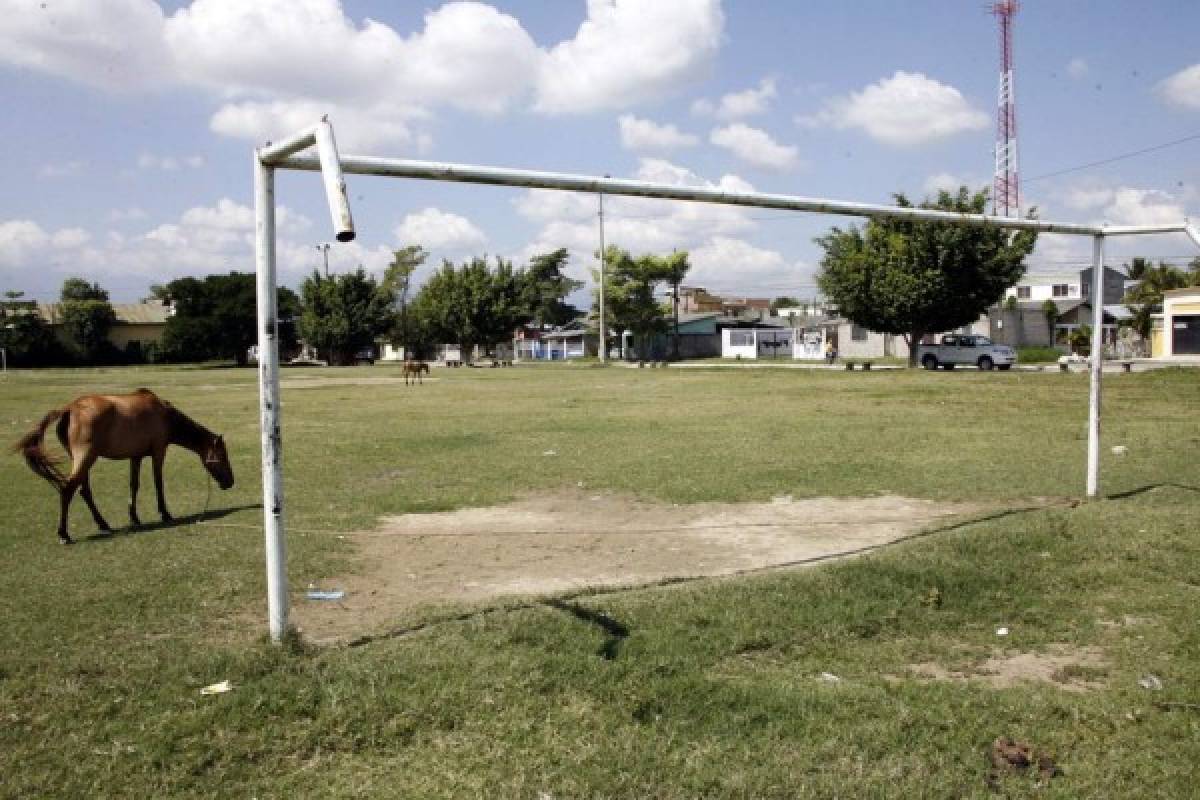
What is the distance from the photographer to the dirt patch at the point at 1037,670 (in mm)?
4926

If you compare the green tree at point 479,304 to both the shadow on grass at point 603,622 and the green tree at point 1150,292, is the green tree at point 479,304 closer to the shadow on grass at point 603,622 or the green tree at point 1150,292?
the green tree at point 1150,292

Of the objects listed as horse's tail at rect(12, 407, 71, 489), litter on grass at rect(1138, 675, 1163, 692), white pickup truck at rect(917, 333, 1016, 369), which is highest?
white pickup truck at rect(917, 333, 1016, 369)

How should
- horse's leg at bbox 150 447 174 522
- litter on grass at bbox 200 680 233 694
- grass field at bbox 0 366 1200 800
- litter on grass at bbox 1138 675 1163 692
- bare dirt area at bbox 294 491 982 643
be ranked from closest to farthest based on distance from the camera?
grass field at bbox 0 366 1200 800 → litter on grass at bbox 200 680 233 694 → litter on grass at bbox 1138 675 1163 692 → bare dirt area at bbox 294 491 982 643 → horse's leg at bbox 150 447 174 522

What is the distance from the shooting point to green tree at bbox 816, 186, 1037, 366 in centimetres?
4134

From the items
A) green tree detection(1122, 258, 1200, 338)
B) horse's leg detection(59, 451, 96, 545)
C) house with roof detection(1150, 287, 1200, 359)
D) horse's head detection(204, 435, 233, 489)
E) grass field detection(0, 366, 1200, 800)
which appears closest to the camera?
grass field detection(0, 366, 1200, 800)

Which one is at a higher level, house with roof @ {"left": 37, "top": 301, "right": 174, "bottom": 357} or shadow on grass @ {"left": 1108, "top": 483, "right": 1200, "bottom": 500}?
house with roof @ {"left": 37, "top": 301, "right": 174, "bottom": 357}

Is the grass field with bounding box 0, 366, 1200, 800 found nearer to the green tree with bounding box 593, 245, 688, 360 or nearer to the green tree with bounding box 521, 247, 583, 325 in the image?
the green tree with bounding box 593, 245, 688, 360

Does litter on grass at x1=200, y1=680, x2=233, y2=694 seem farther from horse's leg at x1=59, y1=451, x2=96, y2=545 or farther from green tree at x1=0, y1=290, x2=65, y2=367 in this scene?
green tree at x1=0, y1=290, x2=65, y2=367

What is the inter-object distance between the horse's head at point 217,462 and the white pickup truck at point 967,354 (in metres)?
40.0

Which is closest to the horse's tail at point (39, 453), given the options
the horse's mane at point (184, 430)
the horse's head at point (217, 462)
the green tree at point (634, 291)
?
the horse's mane at point (184, 430)

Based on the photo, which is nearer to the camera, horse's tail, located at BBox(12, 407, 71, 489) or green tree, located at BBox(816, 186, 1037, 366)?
horse's tail, located at BBox(12, 407, 71, 489)

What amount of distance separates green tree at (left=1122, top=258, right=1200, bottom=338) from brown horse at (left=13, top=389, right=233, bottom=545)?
64.0 m

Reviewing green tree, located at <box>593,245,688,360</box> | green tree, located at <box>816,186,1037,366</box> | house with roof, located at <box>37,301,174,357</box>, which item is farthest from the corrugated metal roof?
green tree, located at <box>816,186,1037,366</box>

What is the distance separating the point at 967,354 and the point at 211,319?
57.5 metres
